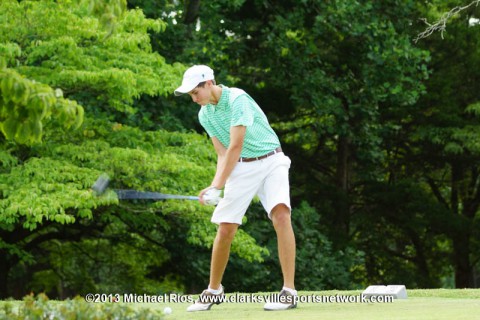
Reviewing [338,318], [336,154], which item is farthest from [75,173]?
[336,154]

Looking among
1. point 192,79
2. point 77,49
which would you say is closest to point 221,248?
point 192,79

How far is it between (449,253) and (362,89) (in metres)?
8.30

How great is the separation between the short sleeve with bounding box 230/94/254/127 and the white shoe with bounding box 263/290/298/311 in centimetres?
119

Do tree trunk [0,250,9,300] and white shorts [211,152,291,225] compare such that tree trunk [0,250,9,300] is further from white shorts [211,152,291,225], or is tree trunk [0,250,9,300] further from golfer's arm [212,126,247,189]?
golfer's arm [212,126,247,189]

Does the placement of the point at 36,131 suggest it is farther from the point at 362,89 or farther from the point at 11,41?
the point at 362,89

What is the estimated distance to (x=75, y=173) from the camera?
14.2 metres

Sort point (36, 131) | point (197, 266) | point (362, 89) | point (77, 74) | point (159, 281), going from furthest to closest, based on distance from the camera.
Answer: point (159, 281)
point (362, 89)
point (197, 266)
point (77, 74)
point (36, 131)

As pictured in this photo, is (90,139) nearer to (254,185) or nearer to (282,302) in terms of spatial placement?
(254,185)

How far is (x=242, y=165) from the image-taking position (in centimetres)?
708

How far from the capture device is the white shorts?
23.2 feet

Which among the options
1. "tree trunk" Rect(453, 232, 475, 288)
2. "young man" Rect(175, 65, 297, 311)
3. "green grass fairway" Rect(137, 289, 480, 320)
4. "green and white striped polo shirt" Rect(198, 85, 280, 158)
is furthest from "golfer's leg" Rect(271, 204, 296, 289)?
"tree trunk" Rect(453, 232, 475, 288)

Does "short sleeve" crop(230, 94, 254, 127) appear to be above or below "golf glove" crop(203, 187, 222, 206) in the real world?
above

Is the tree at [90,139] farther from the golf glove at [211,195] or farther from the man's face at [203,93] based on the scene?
the golf glove at [211,195]

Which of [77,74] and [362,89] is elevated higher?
[362,89]
